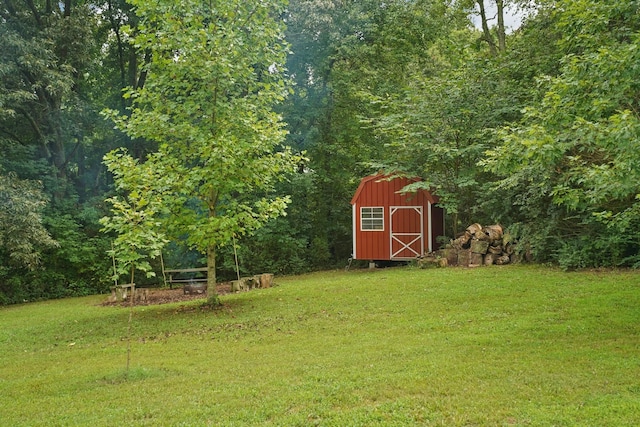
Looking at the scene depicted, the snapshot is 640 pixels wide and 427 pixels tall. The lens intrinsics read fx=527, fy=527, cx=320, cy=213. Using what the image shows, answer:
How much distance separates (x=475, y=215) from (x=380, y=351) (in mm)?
12943

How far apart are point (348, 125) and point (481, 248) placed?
28.4 ft

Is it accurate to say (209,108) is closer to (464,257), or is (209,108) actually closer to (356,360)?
(356,360)

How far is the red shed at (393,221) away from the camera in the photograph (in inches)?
706

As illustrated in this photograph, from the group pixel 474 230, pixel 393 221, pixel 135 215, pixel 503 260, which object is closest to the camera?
pixel 135 215

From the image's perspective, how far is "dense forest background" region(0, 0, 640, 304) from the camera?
11.7 metres

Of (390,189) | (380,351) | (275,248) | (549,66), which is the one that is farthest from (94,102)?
(380,351)

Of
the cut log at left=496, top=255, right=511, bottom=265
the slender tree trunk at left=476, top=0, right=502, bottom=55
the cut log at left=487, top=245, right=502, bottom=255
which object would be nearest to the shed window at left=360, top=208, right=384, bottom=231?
the cut log at left=487, top=245, right=502, bottom=255

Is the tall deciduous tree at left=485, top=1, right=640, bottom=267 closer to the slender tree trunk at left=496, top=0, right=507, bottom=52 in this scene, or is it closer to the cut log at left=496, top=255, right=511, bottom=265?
the cut log at left=496, top=255, right=511, bottom=265

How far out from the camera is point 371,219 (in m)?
18.5

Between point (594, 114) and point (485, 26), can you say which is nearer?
point (594, 114)

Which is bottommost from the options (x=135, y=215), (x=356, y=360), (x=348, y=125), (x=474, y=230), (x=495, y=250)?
(x=356, y=360)

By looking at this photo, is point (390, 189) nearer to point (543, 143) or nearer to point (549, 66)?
point (549, 66)

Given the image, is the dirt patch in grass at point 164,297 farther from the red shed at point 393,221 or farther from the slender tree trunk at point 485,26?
the slender tree trunk at point 485,26

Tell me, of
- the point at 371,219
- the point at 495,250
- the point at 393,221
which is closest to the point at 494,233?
the point at 495,250
